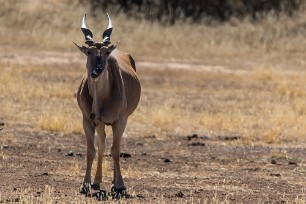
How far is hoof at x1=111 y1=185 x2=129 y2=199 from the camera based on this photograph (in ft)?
36.3

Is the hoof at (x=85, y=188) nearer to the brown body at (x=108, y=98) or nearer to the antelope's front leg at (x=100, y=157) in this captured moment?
the antelope's front leg at (x=100, y=157)

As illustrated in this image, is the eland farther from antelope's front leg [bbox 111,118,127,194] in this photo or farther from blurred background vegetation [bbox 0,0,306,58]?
blurred background vegetation [bbox 0,0,306,58]

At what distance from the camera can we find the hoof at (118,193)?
36.3ft

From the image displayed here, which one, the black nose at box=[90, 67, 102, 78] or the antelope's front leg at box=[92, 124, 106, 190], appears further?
the antelope's front leg at box=[92, 124, 106, 190]

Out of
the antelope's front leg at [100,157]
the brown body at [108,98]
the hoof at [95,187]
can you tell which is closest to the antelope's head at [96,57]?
the brown body at [108,98]

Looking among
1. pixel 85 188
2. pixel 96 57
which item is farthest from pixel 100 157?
pixel 96 57

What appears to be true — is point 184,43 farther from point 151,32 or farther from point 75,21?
point 75,21

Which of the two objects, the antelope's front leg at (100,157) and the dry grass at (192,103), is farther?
the dry grass at (192,103)

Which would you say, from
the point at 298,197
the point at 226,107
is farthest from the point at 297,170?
the point at 226,107

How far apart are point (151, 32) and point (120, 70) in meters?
23.6

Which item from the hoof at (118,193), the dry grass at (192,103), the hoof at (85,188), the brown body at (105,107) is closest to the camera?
the hoof at (118,193)

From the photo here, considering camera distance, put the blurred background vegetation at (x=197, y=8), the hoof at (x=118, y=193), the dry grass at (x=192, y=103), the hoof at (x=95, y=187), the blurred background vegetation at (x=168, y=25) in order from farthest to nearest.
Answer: the blurred background vegetation at (x=197, y=8)
the blurred background vegetation at (x=168, y=25)
the dry grass at (x=192, y=103)
the hoof at (x=95, y=187)
the hoof at (x=118, y=193)

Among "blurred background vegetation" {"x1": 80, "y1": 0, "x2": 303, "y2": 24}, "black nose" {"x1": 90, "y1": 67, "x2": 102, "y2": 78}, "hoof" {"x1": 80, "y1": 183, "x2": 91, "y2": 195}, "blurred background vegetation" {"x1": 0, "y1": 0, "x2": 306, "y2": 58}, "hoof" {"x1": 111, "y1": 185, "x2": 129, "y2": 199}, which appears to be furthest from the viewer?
"blurred background vegetation" {"x1": 80, "y1": 0, "x2": 303, "y2": 24}

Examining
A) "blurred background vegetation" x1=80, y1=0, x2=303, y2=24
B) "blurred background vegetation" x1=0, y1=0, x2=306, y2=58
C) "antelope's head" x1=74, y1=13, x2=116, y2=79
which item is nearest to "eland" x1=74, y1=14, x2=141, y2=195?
"antelope's head" x1=74, y1=13, x2=116, y2=79
